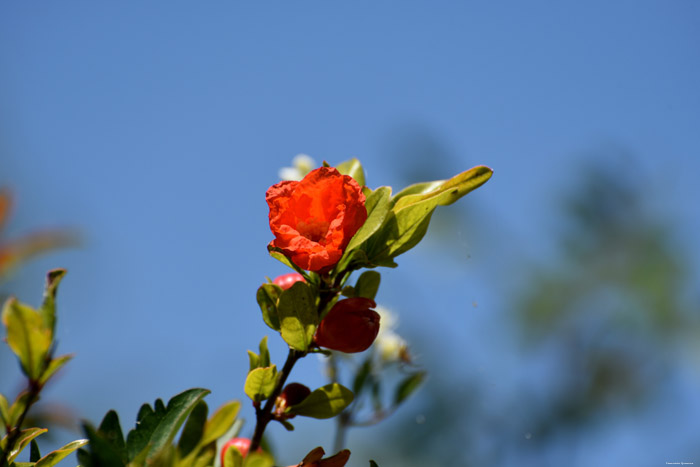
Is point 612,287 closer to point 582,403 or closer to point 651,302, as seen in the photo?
point 651,302

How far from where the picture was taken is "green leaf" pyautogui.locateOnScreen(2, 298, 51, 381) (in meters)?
0.51

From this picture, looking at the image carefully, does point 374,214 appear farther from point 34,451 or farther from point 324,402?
point 34,451

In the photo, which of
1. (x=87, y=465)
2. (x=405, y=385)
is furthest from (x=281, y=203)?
(x=405, y=385)

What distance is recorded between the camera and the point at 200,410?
0.64m

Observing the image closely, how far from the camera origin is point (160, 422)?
0.58 m

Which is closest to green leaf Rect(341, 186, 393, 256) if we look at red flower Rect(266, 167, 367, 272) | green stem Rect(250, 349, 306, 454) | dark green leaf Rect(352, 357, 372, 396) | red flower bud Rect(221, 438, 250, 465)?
red flower Rect(266, 167, 367, 272)

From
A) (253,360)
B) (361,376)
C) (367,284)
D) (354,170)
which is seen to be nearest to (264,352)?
(253,360)

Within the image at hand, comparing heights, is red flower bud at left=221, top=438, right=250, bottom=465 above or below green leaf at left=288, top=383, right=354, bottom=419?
below

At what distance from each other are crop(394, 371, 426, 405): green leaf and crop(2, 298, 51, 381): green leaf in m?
0.86

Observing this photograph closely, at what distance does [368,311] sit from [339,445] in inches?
19.4

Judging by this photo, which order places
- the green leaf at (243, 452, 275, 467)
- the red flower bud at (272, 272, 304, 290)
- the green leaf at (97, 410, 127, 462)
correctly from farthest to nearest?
1. the red flower bud at (272, 272, 304, 290)
2. the green leaf at (97, 410, 127, 462)
3. the green leaf at (243, 452, 275, 467)

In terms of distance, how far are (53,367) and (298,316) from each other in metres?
0.20

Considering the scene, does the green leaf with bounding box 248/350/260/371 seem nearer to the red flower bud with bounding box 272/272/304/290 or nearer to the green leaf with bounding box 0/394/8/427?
the red flower bud with bounding box 272/272/304/290

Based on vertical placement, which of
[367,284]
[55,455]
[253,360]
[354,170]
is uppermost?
[354,170]
